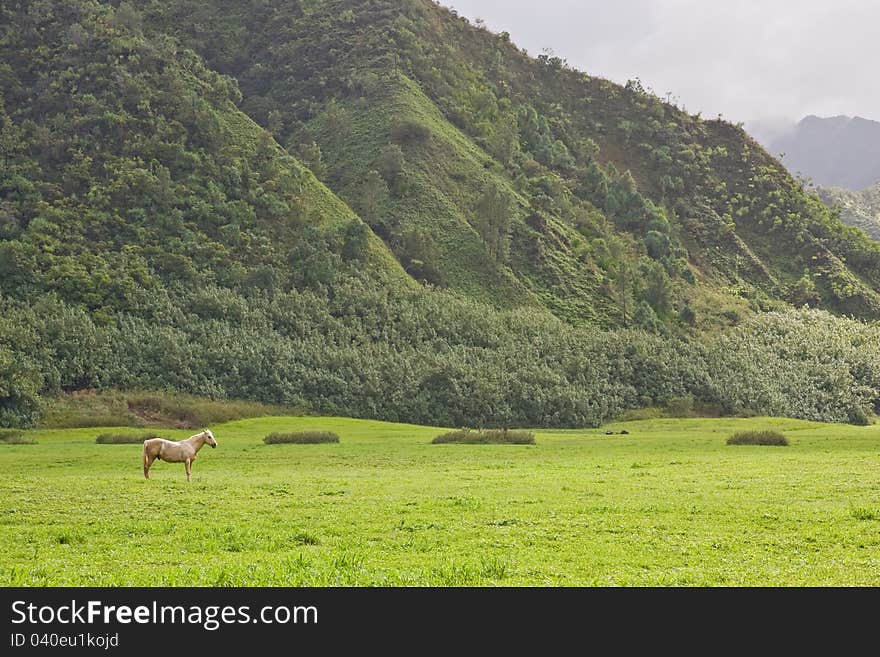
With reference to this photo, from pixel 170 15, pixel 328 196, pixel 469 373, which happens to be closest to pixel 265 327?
pixel 469 373

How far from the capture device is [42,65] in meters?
112

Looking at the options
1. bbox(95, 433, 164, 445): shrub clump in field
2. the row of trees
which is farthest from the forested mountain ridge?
bbox(95, 433, 164, 445): shrub clump in field

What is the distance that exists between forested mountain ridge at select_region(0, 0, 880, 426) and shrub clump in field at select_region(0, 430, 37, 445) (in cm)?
835

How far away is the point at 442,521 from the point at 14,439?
1511 inches

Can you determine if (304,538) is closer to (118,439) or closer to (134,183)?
(118,439)

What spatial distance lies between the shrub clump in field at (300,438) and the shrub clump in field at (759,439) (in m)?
24.4

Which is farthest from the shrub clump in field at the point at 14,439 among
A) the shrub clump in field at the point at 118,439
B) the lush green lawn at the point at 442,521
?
the lush green lawn at the point at 442,521

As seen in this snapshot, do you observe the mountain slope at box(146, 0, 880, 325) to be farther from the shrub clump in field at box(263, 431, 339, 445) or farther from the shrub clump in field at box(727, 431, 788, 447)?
the shrub clump in field at box(263, 431, 339, 445)

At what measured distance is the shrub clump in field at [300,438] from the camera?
4928 centimetres

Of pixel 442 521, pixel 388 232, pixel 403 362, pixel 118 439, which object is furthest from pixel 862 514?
pixel 388 232

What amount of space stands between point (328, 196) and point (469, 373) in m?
45.6

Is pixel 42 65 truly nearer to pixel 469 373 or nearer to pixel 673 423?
pixel 469 373

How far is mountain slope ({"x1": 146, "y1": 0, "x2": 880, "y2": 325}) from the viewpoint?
391ft

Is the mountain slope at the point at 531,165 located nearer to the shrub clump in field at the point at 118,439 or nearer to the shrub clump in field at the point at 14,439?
the shrub clump in field at the point at 118,439
